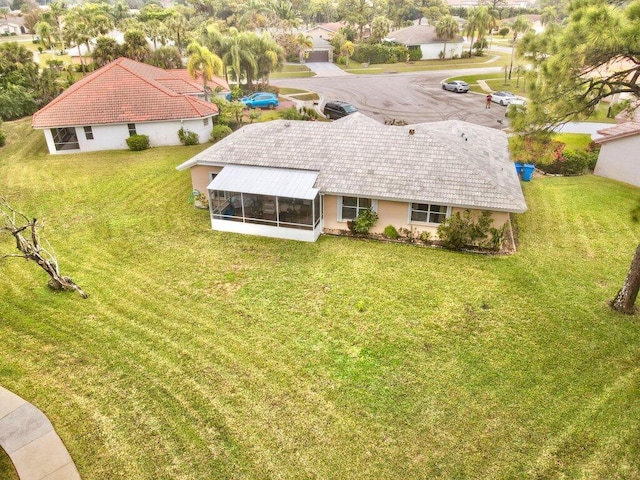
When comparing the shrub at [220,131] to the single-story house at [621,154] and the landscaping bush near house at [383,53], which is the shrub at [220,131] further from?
the landscaping bush near house at [383,53]

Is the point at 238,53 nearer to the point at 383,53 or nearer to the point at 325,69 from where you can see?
the point at 325,69

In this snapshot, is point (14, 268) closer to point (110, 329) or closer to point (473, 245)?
point (110, 329)

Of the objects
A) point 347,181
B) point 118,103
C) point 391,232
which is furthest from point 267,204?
point 118,103

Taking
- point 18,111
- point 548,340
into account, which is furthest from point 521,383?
point 18,111

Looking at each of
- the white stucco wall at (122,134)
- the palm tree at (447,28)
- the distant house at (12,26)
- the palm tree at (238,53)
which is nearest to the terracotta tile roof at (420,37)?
the palm tree at (447,28)

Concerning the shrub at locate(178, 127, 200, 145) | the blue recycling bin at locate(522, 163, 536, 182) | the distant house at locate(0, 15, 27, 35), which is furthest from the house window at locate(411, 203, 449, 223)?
the distant house at locate(0, 15, 27, 35)
